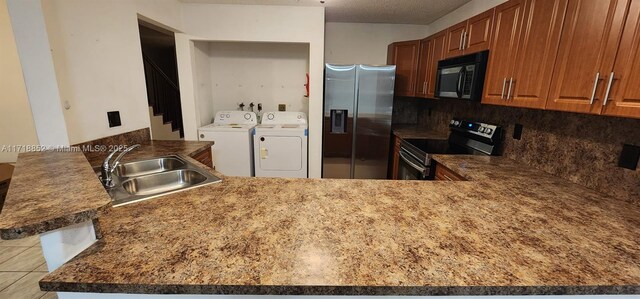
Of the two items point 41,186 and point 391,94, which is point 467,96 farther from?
point 41,186

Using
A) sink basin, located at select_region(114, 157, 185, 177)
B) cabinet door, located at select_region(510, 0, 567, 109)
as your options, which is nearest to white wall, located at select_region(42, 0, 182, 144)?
sink basin, located at select_region(114, 157, 185, 177)

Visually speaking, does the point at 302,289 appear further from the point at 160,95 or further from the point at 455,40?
the point at 160,95

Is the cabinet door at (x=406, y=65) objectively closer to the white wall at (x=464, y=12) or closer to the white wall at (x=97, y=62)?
the white wall at (x=464, y=12)

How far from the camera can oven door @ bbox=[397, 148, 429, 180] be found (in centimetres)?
228

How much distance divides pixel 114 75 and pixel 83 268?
6.15 feet

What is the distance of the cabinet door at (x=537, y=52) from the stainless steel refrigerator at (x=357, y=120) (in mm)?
1623

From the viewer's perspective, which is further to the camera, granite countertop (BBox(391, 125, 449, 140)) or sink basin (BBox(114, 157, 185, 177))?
granite countertop (BBox(391, 125, 449, 140))

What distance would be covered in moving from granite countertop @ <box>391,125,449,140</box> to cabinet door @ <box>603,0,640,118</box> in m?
1.81

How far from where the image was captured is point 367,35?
3686mm

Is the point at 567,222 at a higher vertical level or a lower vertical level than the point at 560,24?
lower

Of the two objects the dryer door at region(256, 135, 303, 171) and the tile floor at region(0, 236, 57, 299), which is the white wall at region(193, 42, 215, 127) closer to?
the dryer door at region(256, 135, 303, 171)

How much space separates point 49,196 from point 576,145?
2544 mm

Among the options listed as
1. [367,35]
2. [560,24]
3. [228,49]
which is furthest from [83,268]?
[367,35]

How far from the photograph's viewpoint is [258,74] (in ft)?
12.1
